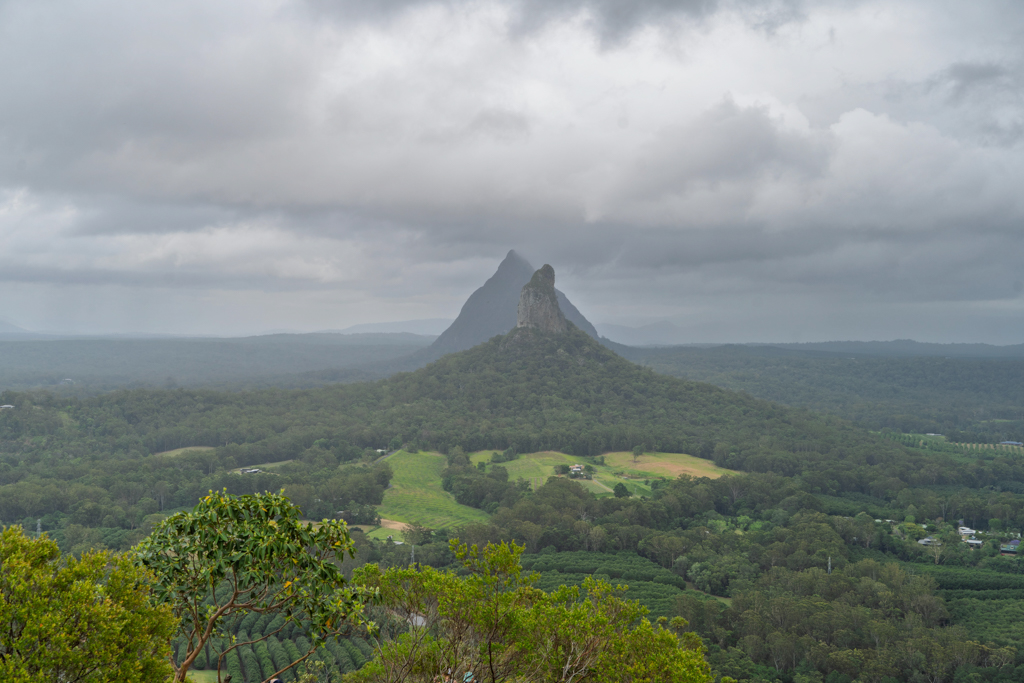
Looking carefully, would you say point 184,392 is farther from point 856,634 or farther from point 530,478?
point 856,634

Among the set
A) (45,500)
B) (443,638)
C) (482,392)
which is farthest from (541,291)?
(443,638)

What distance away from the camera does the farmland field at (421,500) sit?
85.9 m

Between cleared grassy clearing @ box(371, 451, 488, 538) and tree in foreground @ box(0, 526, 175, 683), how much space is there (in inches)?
2722

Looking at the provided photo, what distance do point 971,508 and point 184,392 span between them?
174523 millimetres

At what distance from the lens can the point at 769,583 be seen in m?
59.7

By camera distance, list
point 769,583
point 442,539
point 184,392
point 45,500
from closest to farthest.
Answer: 1. point 769,583
2. point 442,539
3. point 45,500
4. point 184,392

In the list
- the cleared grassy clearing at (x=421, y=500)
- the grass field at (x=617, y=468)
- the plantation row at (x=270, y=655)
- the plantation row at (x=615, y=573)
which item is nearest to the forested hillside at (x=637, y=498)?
the plantation row at (x=615, y=573)

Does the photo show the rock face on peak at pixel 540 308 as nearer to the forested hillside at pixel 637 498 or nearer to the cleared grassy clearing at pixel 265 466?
the forested hillside at pixel 637 498

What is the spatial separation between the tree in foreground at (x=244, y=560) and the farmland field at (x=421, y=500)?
74.1 metres

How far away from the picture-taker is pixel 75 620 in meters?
10.8

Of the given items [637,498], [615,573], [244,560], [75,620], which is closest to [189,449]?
[637,498]

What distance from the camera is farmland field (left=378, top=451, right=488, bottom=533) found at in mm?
85875

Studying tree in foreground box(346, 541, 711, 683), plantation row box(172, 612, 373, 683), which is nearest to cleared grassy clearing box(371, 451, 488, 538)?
plantation row box(172, 612, 373, 683)

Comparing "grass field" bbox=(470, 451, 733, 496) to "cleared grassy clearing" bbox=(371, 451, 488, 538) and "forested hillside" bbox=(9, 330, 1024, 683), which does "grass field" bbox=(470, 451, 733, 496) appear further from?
"cleared grassy clearing" bbox=(371, 451, 488, 538)
